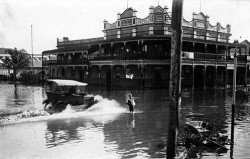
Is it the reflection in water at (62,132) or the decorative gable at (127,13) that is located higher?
the decorative gable at (127,13)

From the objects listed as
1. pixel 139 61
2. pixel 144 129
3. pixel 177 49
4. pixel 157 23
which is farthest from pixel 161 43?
pixel 177 49

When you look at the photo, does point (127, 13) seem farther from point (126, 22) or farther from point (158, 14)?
point (158, 14)

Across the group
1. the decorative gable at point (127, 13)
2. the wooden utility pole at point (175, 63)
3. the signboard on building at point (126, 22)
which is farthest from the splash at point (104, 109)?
the decorative gable at point (127, 13)

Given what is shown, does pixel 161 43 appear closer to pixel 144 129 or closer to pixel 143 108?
pixel 143 108

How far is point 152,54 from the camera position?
1442 inches

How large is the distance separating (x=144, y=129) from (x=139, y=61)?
900 inches

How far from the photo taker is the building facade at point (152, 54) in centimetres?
3750

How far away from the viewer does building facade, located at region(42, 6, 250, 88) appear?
→ 1476 inches

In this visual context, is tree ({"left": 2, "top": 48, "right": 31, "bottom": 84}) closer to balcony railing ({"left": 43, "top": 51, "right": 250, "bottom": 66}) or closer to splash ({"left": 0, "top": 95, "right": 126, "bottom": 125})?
balcony railing ({"left": 43, "top": 51, "right": 250, "bottom": 66})

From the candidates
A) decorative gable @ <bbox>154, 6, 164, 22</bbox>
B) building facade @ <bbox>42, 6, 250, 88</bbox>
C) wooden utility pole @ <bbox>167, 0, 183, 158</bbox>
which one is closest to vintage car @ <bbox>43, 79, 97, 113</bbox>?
wooden utility pole @ <bbox>167, 0, 183, 158</bbox>

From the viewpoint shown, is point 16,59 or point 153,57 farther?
point 16,59

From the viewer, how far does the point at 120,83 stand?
42.1 metres

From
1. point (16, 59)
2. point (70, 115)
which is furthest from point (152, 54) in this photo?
point (16, 59)

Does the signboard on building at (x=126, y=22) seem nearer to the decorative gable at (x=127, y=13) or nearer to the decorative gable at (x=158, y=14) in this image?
the decorative gable at (x=127, y=13)
